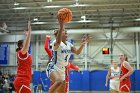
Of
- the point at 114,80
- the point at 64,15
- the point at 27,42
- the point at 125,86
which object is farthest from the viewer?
the point at 114,80

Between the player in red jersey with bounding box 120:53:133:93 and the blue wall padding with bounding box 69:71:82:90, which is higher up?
the player in red jersey with bounding box 120:53:133:93

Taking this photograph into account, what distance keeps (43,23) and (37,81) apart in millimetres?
4616

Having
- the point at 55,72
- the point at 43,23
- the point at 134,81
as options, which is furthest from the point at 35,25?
the point at 55,72

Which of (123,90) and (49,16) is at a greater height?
(49,16)

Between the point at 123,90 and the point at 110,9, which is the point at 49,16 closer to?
the point at 110,9

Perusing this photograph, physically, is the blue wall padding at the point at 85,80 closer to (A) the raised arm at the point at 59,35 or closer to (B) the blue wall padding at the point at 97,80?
(B) the blue wall padding at the point at 97,80

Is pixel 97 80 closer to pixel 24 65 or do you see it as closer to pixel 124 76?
pixel 124 76

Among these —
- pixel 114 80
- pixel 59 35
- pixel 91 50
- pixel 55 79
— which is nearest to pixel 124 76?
pixel 114 80

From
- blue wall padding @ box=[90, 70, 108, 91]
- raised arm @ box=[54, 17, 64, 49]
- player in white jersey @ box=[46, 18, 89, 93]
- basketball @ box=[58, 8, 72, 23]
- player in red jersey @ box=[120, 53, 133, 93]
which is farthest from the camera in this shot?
blue wall padding @ box=[90, 70, 108, 91]

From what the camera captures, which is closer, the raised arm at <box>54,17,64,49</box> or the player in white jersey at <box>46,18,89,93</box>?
the raised arm at <box>54,17,64,49</box>

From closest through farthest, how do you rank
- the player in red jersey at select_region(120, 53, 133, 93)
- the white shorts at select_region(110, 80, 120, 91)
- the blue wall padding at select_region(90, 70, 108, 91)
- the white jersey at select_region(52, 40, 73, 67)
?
the white jersey at select_region(52, 40, 73, 67)
the player in red jersey at select_region(120, 53, 133, 93)
the white shorts at select_region(110, 80, 120, 91)
the blue wall padding at select_region(90, 70, 108, 91)

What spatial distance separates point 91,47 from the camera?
81.8 feet

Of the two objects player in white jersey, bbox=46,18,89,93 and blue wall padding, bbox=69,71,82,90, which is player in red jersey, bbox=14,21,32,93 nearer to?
player in white jersey, bbox=46,18,89,93

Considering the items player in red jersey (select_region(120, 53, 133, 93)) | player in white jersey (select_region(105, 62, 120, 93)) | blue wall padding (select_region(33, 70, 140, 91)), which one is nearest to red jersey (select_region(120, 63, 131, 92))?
player in red jersey (select_region(120, 53, 133, 93))
